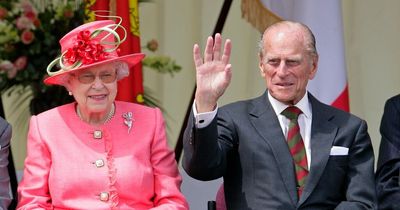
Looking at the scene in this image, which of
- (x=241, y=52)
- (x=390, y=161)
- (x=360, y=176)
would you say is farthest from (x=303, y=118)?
(x=241, y=52)

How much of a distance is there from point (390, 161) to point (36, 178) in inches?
59.8

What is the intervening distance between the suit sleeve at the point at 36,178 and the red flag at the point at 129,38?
1.31 metres

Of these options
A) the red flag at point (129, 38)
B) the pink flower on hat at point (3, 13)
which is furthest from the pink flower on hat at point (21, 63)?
the red flag at point (129, 38)

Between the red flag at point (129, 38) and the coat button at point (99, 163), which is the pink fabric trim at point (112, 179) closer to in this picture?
the coat button at point (99, 163)

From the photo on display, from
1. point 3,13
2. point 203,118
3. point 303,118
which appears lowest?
point 303,118

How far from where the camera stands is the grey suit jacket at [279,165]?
13.4 feet

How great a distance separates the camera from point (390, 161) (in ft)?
14.4

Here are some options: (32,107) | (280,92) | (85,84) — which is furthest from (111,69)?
(32,107)

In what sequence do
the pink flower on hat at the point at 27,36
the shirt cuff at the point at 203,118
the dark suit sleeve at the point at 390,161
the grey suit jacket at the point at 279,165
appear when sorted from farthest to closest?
1. the pink flower on hat at the point at 27,36
2. the dark suit sleeve at the point at 390,161
3. the grey suit jacket at the point at 279,165
4. the shirt cuff at the point at 203,118

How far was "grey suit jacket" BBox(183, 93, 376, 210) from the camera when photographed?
409 centimetres

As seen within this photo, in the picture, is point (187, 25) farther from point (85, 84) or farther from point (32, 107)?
point (85, 84)

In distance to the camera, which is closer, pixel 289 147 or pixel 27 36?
pixel 289 147

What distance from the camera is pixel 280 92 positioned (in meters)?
4.19

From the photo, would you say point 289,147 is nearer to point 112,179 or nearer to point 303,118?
point 303,118
